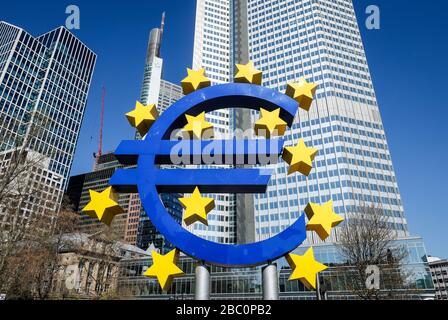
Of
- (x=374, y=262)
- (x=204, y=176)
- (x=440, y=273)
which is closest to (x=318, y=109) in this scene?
(x=374, y=262)

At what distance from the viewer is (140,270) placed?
198 ft

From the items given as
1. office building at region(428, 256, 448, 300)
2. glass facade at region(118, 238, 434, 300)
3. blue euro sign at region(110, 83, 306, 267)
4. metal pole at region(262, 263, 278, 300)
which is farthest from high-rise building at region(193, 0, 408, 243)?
metal pole at region(262, 263, 278, 300)

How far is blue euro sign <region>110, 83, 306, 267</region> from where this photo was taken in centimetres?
858

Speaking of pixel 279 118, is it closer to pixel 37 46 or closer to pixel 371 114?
pixel 371 114

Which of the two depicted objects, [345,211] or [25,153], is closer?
[25,153]

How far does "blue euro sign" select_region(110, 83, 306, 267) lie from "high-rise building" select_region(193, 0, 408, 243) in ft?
232

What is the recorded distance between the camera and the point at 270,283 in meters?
8.47

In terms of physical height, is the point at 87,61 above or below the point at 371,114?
above

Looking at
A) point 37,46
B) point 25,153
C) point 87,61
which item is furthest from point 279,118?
point 87,61

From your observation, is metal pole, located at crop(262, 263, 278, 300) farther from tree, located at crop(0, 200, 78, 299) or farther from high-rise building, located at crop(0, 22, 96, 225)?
high-rise building, located at crop(0, 22, 96, 225)

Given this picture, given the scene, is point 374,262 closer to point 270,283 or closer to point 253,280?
point 270,283

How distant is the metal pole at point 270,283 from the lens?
8.38 m

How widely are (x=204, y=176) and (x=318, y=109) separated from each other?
9338 cm
